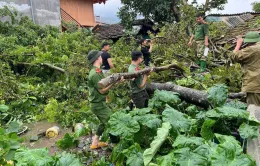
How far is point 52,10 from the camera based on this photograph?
1562cm

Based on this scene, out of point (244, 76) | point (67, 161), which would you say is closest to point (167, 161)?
point (67, 161)

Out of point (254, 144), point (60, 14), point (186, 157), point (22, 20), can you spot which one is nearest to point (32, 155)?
point (186, 157)

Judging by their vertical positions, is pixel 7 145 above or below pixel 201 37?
below

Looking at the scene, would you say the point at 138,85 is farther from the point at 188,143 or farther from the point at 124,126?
the point at 188,143

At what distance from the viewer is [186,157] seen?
2.46 m

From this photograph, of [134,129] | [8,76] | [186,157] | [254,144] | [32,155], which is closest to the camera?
[186,157]

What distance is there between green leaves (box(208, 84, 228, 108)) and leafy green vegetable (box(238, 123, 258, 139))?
21.5 inches

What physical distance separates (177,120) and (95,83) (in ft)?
5.17

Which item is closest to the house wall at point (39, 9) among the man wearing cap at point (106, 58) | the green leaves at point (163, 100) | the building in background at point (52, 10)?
the building in background at point (52, 10)

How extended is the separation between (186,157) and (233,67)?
142 inches

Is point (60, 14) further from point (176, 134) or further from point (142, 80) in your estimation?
point (176, 134)

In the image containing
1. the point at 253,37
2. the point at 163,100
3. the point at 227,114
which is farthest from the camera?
the point at 253,37

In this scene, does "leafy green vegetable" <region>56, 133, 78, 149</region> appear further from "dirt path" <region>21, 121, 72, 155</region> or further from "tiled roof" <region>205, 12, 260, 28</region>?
"tiled roof" <region>205, 12, 260, 28</region>

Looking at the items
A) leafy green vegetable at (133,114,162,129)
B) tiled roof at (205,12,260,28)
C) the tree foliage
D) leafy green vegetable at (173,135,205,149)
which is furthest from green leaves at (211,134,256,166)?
the tree foliage
